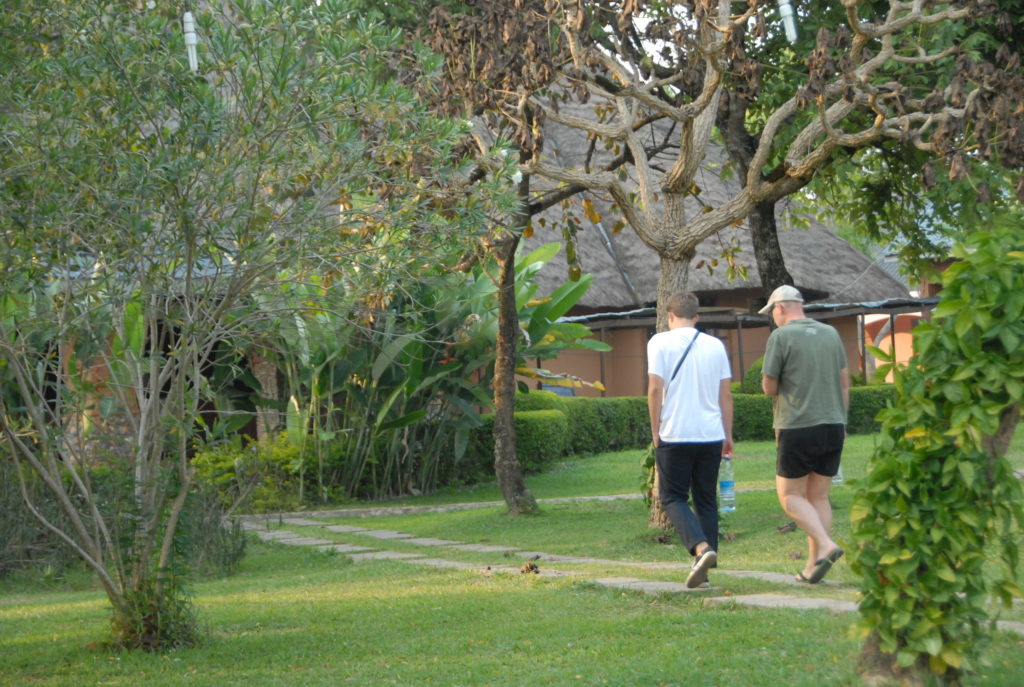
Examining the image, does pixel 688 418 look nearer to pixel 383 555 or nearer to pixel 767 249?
pixel 383 555

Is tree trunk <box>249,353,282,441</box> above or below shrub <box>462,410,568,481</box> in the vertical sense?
above

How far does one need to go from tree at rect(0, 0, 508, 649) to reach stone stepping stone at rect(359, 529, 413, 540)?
607cm

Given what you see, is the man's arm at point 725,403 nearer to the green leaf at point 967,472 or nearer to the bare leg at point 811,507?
the bare leg at point 811,507

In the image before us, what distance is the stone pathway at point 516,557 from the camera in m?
6.57

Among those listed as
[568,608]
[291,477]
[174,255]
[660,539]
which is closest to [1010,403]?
[568,608]

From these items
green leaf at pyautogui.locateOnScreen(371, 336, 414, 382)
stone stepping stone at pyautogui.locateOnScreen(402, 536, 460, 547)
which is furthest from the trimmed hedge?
stone stepping stone at pyautogui.locateOnScreen(402, 536, 460, 547)

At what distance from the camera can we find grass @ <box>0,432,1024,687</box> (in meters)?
5.32

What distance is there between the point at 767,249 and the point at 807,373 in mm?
7017

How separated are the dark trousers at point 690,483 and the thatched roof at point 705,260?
18631 mm

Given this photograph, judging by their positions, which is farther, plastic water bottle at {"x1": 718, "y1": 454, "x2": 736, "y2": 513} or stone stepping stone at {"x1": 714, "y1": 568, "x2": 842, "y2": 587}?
plastic water bottle at {"x1": 718, "y1": 454, "x2": 736, "y2": 513}

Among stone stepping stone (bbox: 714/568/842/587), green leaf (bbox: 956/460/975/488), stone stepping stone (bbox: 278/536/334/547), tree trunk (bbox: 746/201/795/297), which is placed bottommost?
stone stepping stone (bbox: 278/536/334/547)

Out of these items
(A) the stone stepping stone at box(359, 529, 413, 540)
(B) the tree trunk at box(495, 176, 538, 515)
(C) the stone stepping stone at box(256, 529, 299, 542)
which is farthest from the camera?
(B) the tree trunk at box(495, 176, 538, 515)

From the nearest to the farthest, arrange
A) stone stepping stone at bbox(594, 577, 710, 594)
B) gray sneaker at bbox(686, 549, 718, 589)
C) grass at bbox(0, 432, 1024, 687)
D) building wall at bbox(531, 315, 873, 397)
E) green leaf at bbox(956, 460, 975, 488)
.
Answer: green leaf at bbox(956, 460, 975, 488) → grass at bbox(0, 432, 1024, 687) → gray sneaker at bbox(686, 549, 718, 589) → stone stepping stone at bbox(594, 577, 710, 594) → building wall at bbox(531, 315, 873, 397)

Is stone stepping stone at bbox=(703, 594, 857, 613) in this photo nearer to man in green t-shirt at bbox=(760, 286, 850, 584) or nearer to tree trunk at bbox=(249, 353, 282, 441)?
man in green t-shirt at bbox=(760, 286, 850, 584)
